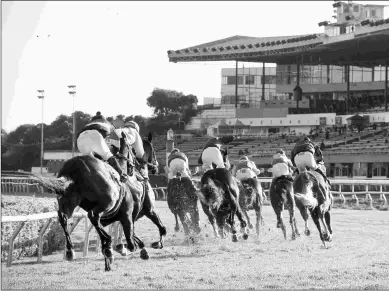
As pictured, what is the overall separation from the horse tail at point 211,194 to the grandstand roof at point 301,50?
3296 cm

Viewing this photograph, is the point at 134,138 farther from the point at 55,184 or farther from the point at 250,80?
the point at 250,80

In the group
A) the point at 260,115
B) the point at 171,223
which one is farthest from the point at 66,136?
the point at 171,223

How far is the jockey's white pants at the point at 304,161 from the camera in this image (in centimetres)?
1497

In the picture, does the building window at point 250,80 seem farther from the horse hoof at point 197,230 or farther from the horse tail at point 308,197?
the horse tail at point 308,197

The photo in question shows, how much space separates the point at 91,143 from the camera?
10.5m

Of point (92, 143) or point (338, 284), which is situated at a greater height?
point (92, 143)

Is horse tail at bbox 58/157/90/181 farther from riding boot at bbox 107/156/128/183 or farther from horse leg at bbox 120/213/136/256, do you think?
horse leg at bbox 120/213/136/256

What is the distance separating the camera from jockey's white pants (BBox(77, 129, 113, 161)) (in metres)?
10.5

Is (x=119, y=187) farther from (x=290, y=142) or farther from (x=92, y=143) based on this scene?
(x=290, y=142)

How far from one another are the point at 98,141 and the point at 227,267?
2158mm

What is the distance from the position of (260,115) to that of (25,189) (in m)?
20.9

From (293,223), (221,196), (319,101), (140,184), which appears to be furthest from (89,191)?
(319,101)

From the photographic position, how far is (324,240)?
14.1 metres

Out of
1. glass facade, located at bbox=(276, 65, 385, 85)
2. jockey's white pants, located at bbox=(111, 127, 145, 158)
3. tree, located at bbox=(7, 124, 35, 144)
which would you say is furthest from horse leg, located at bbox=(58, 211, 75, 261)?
tree, located at bbox=(7, 124, 35, 144)
